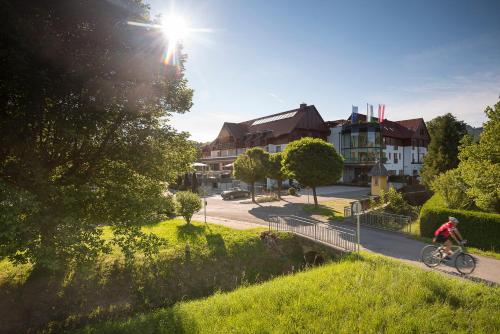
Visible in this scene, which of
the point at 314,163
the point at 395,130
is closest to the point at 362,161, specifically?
the point at 395,130

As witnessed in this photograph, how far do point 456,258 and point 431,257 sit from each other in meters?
0.86

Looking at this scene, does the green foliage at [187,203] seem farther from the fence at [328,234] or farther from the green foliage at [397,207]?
the green foliage at [397,207]

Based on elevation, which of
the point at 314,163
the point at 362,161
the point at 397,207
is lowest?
the point at 397,207

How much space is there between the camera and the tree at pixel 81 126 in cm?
720

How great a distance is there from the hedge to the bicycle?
133 inches

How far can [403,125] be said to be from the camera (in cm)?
5909

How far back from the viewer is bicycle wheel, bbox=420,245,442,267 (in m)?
10.9

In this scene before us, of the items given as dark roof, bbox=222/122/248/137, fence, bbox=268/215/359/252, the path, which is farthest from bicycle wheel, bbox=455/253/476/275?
dark roof, bbox=222/122/248/137

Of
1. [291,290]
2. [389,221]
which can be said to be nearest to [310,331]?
[291,290]

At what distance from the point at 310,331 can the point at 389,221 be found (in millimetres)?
13161

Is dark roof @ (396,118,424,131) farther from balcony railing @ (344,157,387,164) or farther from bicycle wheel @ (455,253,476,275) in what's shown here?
bicycle wheel @ (455,253,476,275)

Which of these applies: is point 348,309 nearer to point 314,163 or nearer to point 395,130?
point 314,163

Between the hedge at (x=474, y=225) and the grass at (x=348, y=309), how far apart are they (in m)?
5.70

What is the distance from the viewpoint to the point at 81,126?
27.1 ft
